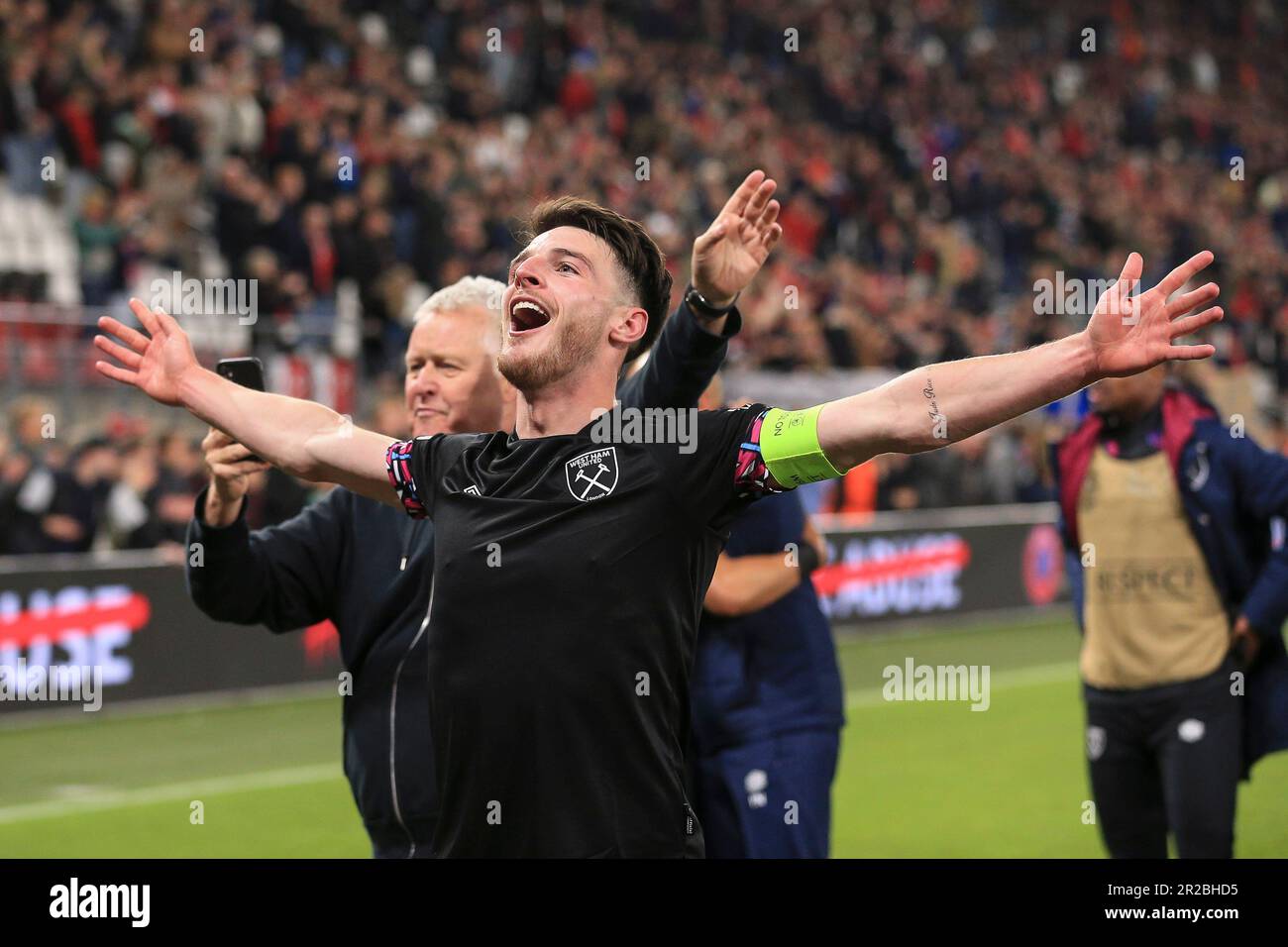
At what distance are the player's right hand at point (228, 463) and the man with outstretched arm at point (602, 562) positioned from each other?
94 cm

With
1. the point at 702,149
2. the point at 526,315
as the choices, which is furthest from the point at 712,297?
the point at 702,149

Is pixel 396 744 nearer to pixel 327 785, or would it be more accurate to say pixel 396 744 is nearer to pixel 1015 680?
pixel 327 785

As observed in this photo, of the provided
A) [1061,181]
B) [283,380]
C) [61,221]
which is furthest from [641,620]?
[1061,181]

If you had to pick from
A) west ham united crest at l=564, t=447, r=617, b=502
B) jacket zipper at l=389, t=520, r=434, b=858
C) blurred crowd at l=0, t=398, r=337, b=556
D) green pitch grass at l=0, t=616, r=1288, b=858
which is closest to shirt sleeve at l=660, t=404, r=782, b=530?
west ham united crest at l=564, t=447, r=617, b=502

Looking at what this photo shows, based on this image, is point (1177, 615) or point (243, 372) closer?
point (243, 372)

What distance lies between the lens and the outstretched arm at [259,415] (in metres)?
3.88

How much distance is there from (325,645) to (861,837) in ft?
19.3

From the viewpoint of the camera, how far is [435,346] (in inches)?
192

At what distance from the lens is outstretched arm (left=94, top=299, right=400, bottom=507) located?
3879 millimetres

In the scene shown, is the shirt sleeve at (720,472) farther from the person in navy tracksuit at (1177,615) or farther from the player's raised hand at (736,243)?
the person in navy tracksuit at (1177,615)

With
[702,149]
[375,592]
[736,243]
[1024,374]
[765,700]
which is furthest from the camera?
[702,149]

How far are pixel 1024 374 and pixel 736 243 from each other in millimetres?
1188

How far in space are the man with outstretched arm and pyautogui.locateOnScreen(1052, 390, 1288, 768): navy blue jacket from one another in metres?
3.46

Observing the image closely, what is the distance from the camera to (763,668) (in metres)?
5.71
